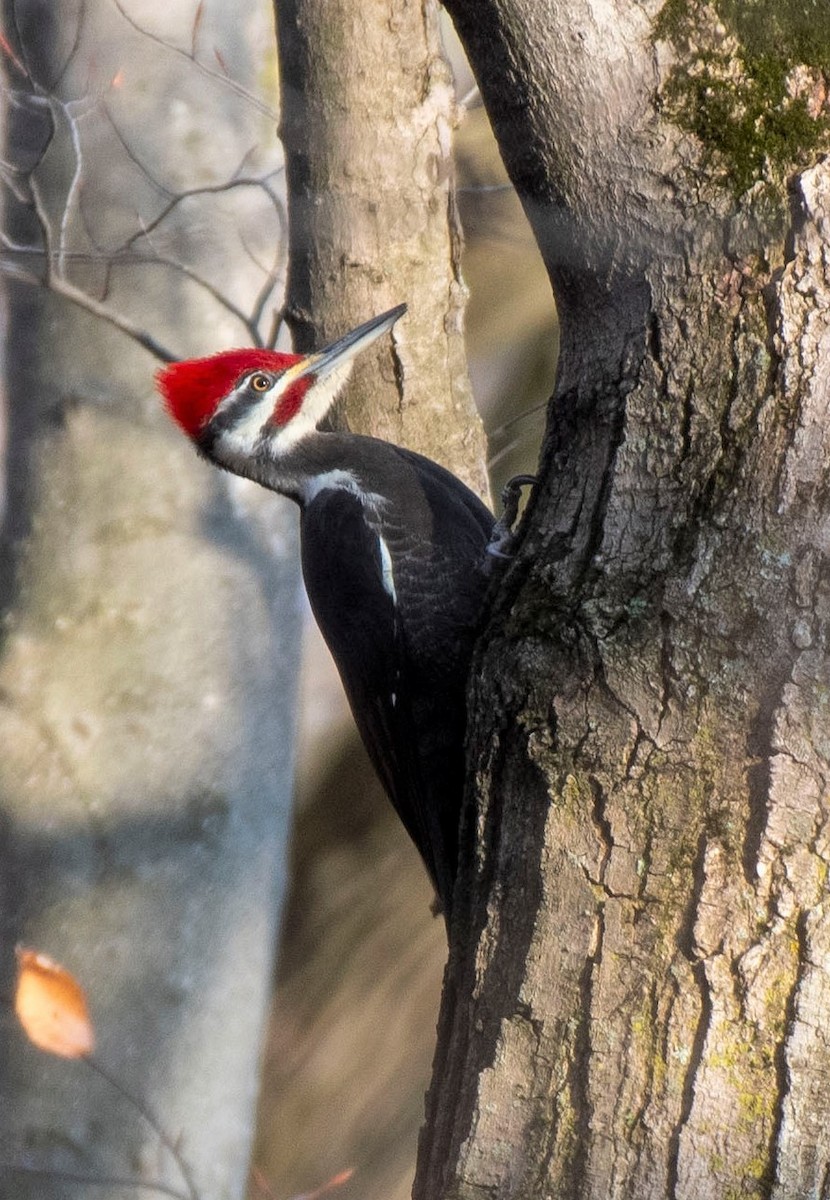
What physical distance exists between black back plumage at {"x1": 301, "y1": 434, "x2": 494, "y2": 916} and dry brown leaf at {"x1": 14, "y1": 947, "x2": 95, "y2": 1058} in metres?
2.02

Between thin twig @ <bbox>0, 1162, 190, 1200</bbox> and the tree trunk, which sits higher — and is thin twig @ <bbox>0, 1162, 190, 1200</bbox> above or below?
below

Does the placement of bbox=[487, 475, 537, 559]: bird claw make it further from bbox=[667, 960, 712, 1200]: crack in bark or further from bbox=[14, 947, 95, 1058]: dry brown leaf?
bbox=[14, 947, 95, 1058]: dry brown leaf

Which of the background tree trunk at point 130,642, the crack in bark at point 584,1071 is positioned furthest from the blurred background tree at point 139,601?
the crack in bark at point 584,1071

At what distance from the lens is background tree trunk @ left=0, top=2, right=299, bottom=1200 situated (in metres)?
3.95

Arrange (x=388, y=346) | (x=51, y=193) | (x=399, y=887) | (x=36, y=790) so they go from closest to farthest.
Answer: (x=388, y=346) → (x=51, y=193) → (x=36, y=790) → (x=399, y=887)

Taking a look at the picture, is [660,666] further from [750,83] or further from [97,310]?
[97,310]

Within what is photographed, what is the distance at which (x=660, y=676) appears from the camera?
4.72 feet

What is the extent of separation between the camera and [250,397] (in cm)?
295

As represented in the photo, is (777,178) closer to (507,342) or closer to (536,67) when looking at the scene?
(536,67)

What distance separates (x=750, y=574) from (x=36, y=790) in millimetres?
3206

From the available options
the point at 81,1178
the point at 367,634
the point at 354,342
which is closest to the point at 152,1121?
the point at 81,1178

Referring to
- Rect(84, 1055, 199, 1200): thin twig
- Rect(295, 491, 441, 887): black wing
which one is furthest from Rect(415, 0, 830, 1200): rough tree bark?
Rect(84, 1055, 199, 1200): thin twig

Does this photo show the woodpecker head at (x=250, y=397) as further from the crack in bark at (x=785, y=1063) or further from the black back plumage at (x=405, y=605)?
the crack in bark at (x=785, y=1063)

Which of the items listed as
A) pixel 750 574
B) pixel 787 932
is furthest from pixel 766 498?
pixel 787 932
